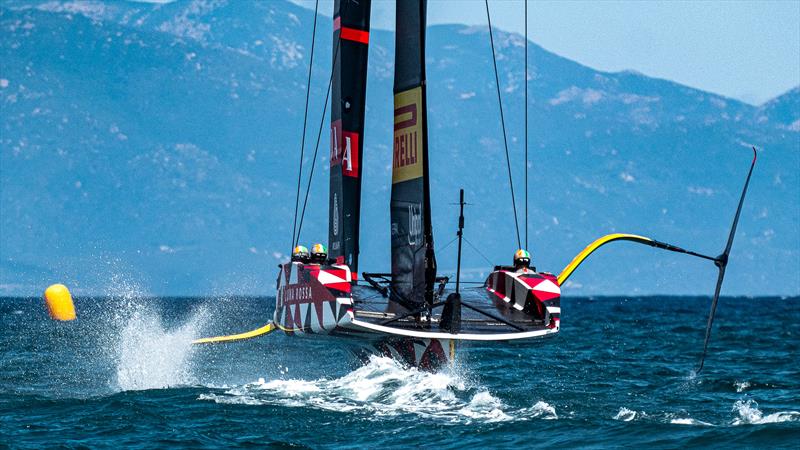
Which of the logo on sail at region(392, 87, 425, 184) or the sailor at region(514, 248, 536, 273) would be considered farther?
the sailor at region(514, 248, 536, 273)

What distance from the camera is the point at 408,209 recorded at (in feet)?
65.6

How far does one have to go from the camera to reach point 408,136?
19812mm

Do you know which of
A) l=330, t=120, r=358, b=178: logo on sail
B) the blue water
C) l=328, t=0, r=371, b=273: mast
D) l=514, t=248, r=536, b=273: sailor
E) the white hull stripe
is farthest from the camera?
l=330, t=120, r=358, b=178: logo on sail

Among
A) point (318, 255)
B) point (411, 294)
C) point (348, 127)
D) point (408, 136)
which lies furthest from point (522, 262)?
point (348, 127)

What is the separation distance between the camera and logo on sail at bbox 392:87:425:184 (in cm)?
1958

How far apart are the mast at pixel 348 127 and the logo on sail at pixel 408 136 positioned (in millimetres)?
3458

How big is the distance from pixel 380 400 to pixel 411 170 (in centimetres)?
357

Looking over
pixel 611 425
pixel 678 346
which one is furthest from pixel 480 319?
pixel 678 346

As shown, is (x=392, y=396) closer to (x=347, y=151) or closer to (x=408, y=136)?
(x=408, y=136)

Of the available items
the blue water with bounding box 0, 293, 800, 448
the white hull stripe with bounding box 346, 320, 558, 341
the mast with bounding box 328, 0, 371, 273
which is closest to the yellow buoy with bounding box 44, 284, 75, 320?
the blue water with bounding box 0, 293, 800, 448

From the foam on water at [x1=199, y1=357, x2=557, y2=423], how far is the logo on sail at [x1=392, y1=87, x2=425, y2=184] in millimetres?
3113

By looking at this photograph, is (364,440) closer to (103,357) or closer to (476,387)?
(476,387)

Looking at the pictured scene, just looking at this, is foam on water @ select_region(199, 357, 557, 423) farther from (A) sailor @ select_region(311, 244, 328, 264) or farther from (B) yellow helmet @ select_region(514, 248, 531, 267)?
(B) yellow helmet @ select_region(514, 248, 531, 267)

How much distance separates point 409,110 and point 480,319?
135 inches
